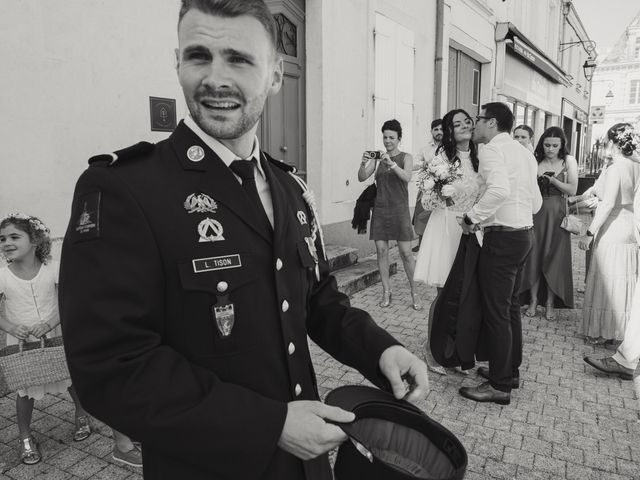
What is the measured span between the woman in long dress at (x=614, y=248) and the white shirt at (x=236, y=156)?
14.1 ft

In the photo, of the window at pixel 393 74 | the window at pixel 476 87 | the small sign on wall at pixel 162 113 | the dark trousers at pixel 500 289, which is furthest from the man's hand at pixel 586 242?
the window at pixel 476 87

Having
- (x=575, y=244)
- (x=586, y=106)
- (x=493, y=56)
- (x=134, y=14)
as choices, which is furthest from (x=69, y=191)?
(x=586, y=106)

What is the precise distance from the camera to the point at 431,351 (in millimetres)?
4176

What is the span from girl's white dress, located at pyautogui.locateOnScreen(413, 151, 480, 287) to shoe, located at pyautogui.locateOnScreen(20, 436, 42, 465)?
3.05m

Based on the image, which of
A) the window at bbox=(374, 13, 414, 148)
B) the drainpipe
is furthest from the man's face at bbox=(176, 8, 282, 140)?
the drainpipe

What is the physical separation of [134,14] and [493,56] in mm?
12272

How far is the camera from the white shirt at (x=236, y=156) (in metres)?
1.28

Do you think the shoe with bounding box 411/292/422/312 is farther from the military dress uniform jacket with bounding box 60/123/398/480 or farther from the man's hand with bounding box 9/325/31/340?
the military dress uniform jacket with bounding box 60/123/398/480

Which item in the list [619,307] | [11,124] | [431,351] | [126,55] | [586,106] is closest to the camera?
[11,124]

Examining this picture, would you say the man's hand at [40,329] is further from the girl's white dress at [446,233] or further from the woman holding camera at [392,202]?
the woman holding camera at [392,202]

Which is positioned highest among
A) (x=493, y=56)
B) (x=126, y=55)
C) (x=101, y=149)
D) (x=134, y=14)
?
(x=493, y=56)

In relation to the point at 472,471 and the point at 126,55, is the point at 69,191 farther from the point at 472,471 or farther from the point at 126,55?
the point at 472,471

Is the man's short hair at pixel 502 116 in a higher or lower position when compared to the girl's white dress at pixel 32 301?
higher

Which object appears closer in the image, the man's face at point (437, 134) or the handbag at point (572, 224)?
the handbag at point (572, 224)
